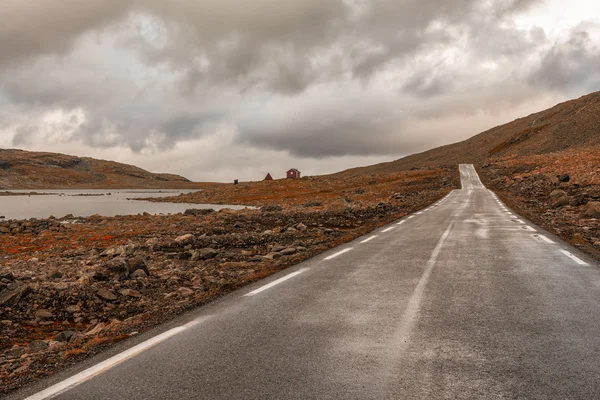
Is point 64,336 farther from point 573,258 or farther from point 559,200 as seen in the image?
point 559,200

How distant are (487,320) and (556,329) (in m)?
0.74

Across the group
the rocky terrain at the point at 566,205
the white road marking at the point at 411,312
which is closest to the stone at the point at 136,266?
the white road marking at the point at 411,312

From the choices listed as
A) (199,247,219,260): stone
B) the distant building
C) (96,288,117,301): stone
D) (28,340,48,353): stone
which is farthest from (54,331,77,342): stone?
the distant building

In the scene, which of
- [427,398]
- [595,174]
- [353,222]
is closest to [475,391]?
[427,398]

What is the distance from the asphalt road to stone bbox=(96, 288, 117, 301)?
289 cm

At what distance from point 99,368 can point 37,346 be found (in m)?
2.55

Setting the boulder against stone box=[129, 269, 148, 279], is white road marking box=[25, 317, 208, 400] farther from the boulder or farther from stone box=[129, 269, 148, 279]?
stone box=[129, 269, 148, 279]

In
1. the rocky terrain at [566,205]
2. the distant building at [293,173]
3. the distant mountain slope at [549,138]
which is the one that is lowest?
the rocky terrain at [566,205]

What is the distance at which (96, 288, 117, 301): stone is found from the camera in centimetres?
816

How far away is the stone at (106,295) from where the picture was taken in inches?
321

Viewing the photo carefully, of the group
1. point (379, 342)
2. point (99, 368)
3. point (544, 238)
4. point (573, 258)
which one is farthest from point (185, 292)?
point (544, 238)

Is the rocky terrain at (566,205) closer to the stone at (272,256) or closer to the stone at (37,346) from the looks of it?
the stone at (272,256)

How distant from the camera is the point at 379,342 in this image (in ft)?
14.9

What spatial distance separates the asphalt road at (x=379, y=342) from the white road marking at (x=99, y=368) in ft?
0.05
